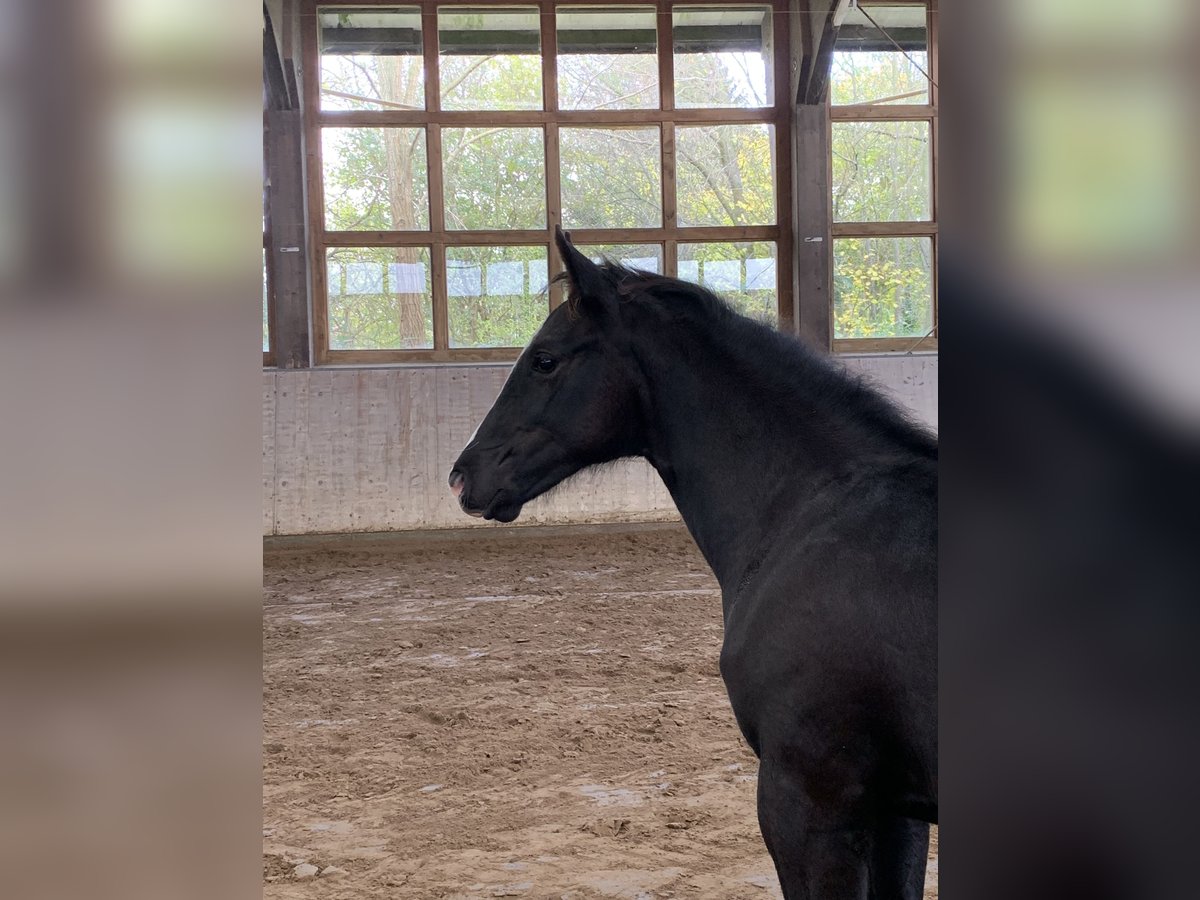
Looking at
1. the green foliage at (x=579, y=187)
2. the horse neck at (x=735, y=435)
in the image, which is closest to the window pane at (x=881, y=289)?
the green foliage at (x=579, y=187)

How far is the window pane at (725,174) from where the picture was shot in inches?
365

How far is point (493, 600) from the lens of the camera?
588 centimetres

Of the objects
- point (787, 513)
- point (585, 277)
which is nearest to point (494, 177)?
point (585, 277)

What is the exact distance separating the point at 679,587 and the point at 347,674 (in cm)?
223

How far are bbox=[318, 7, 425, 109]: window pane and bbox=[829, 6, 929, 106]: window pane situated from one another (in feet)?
12.6

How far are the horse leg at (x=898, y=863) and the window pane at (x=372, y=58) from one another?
Result: 839 cm

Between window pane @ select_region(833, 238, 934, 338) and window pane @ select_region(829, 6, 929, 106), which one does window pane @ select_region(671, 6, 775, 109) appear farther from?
window pane @ select_region(833, 238, 934, 338)

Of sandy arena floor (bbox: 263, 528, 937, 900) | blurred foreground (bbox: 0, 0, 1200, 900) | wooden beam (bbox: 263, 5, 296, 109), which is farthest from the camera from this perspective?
A: wooden beam (bbox: 263, 5, 296, 109)

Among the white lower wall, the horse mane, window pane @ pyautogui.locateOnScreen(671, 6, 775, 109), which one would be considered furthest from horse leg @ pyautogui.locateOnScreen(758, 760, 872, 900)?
window pane @ pyautogui.locateOnScreen(671, 6, 775, 109)

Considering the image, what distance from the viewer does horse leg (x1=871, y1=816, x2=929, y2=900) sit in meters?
1.97

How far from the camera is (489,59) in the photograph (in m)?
9.16

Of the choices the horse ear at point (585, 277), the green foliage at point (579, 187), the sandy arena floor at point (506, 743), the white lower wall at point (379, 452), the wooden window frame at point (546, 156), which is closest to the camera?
the horse ear at point (585, 277)

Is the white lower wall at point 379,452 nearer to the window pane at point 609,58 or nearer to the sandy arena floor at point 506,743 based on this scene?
the sandy arena floor at point 506,743
